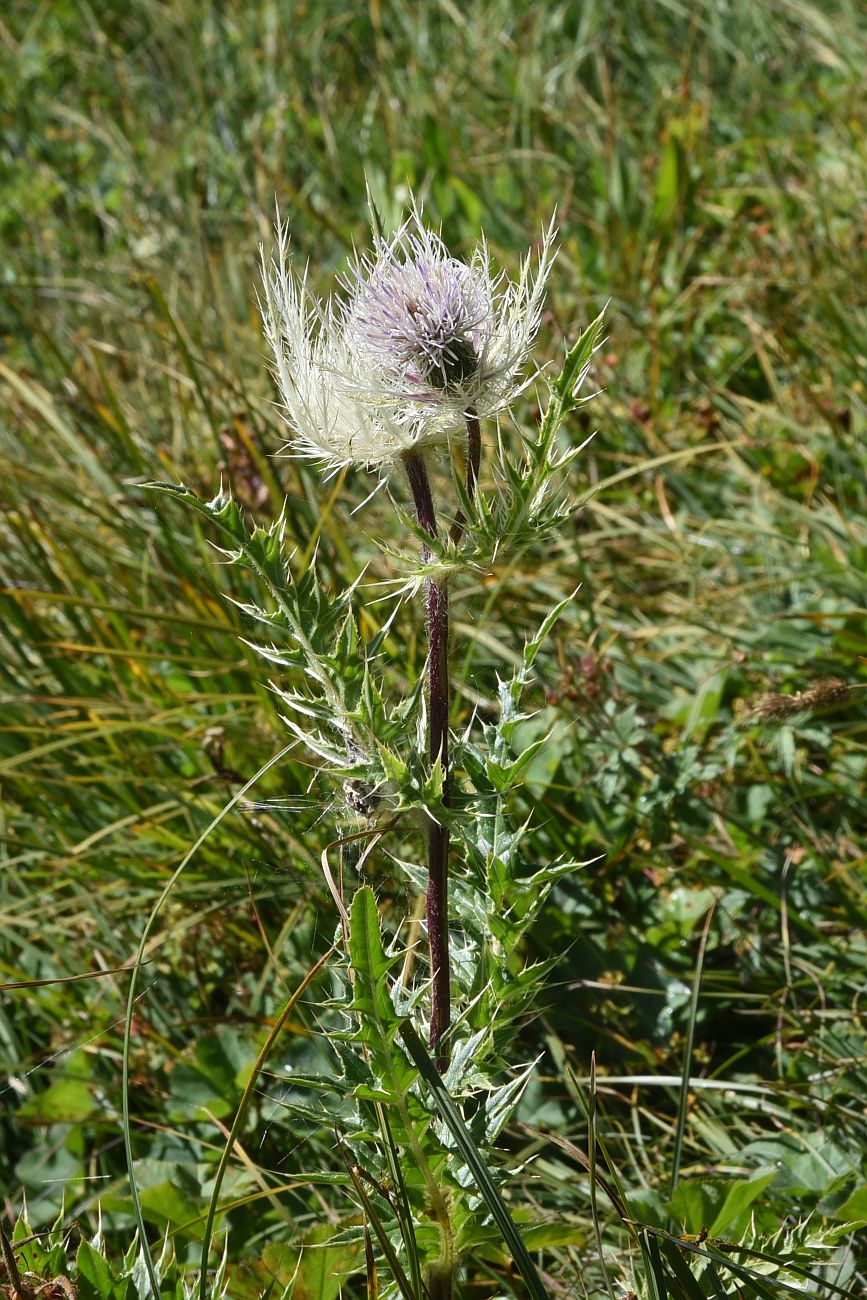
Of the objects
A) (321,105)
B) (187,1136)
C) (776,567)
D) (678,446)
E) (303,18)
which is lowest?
(187,1136)

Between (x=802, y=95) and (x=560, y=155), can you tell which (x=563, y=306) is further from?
(x=802, y=95)

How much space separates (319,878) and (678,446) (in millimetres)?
1754

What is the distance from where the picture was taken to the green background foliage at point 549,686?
70.7 inches

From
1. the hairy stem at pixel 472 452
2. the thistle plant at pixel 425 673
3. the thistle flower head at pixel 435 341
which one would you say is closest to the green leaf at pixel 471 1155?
the thistle plant at pixel 425 673

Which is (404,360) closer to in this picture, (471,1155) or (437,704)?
(437,704)

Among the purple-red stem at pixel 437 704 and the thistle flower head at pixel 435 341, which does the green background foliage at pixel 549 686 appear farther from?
the thistle flower head at pixel 435 341

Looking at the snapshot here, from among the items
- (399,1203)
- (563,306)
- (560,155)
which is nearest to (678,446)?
(563,306)

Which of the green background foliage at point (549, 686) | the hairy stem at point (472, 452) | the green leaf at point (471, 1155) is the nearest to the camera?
the green leaf at point (471, 1155)

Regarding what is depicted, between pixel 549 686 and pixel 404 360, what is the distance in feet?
3.82

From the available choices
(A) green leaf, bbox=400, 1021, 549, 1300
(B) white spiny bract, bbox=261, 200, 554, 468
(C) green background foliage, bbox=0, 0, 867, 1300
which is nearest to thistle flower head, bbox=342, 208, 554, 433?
(B) white spiny bract, bbox=261, 200, 554, 468

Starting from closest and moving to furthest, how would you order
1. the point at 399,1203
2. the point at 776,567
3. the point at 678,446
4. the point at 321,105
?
1. the point at 399,1203
2. the point at 776,567
3. the point at 678,446
4. the point at 321,105

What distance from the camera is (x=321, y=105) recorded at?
4.05 meters

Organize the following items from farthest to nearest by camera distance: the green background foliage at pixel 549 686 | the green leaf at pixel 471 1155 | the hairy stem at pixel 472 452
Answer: the green background foliage at pixel 549 686 → the hairy stem at pixel 472 452 → the green leaf at pixel 471 1155

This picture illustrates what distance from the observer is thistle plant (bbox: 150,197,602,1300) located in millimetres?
1297
